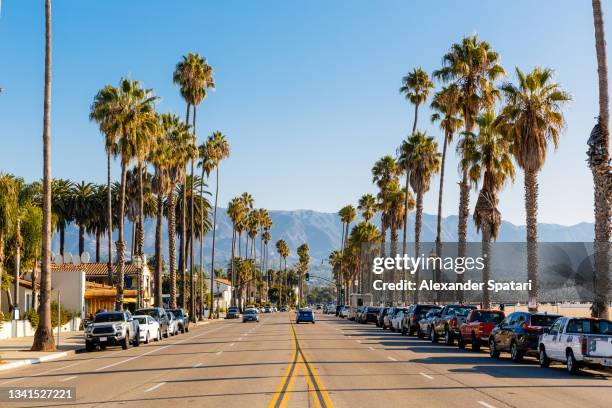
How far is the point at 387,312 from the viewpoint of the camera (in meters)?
58.8

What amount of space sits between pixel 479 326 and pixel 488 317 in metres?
1.01

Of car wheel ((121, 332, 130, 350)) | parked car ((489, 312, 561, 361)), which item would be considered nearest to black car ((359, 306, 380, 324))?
car wheel ((121, 332, 130, 350))

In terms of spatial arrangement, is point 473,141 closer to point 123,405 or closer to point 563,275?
point 123,405

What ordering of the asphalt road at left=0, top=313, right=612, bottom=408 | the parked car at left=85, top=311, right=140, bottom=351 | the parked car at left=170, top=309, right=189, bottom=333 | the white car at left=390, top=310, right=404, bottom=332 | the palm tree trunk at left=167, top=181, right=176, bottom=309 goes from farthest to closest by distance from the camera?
the palm tree trunk at left=167, top=181, right=176, bottom=309
the parked car at left=170, top=309, right=189, bottom=333
the white car at left=390, top=310, right=404, bottom=332
the parked car at left=85, top=311, right=140, bottom=351
the asphalt road at left=0, top=313, right=612, bottom=408

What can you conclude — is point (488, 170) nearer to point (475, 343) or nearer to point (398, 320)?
point (398, 320)

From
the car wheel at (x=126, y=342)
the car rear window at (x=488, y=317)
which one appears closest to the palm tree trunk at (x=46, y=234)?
the car wheel at (x=126, y=342)

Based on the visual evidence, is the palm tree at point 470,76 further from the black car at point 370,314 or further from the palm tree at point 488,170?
the black car at point 370,314

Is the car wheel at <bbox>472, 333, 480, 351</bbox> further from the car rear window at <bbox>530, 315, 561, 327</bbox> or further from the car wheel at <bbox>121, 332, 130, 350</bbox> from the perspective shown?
the car wheel at <bbox>121, 332, 130, 350</bbox>

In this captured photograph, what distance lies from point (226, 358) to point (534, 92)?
2089 cm

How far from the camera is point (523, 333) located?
87.6ft

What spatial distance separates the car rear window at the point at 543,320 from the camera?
26797mm

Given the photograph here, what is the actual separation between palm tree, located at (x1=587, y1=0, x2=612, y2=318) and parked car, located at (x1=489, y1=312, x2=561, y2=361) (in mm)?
4007

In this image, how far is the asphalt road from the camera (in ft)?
52.5

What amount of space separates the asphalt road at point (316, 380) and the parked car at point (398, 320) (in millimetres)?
18338
